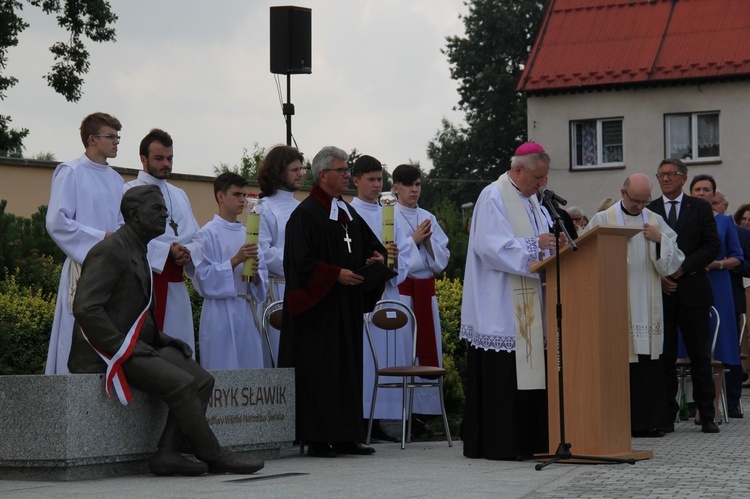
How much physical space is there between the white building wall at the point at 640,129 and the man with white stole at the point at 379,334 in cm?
2440

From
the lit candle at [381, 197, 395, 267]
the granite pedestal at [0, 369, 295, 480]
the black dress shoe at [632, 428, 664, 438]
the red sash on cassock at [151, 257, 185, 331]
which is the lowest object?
the black dress shoe at [632, 428, 664, 438]

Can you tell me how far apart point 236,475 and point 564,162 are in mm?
31162

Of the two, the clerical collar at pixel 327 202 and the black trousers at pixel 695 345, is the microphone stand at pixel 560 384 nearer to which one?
the clerical collar at pixel 327 202

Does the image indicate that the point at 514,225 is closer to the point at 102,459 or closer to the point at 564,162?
the point at 102,459

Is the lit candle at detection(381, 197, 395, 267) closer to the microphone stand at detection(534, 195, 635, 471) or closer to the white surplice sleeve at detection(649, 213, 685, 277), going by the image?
the microphone stand at detection(534, 195, 635, 471)

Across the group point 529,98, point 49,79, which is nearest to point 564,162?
point 529,98

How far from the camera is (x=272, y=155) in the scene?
11328 mm

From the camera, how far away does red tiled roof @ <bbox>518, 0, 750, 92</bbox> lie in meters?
36.2

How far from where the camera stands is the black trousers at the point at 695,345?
12.1 metres

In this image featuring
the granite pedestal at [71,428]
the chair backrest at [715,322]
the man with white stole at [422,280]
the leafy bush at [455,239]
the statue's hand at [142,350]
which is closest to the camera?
the granite pedestal at [71,428]

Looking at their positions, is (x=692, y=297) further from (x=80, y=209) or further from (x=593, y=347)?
(x=80, y=209)

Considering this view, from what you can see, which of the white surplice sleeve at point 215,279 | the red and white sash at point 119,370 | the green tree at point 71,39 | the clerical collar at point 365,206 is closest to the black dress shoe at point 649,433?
the clerical collar at point 365,206

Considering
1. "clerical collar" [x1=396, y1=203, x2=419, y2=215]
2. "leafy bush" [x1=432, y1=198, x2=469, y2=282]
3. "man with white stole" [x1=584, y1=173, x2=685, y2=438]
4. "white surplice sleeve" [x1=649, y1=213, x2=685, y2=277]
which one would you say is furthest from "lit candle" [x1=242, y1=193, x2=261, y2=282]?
"leafy bush" [x1=432, y1=198, x2=469, y2=282]

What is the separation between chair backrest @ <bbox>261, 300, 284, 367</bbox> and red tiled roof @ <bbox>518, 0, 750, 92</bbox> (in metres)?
26.6
